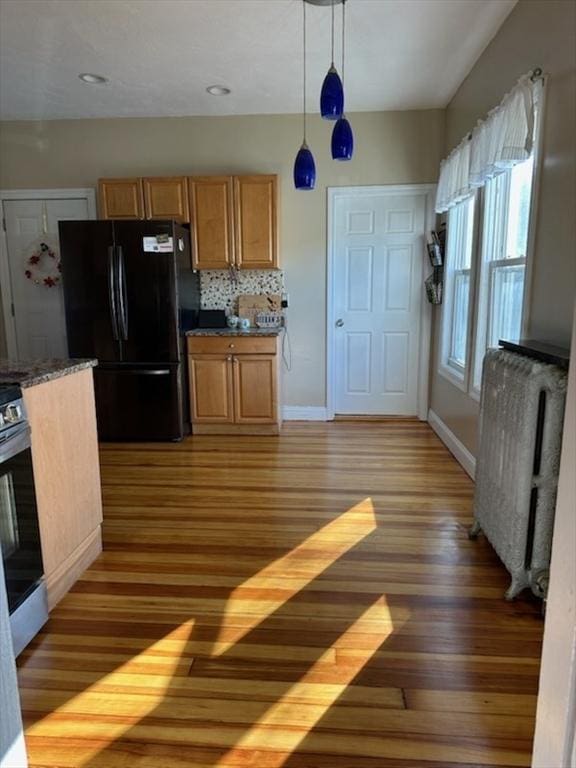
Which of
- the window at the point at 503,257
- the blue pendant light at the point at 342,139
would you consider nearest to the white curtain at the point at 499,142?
the window at the point at 503,257

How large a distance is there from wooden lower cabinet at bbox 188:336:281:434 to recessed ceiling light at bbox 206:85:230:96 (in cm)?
193

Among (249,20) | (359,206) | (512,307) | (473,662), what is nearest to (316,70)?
(249,20)

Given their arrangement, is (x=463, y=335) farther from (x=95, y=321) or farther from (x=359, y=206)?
(x=95, y=321)

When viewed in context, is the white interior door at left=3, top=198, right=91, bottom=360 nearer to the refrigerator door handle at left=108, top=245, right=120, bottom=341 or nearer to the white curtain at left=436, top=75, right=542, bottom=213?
the refrigerator door handle at left=108, top=245, right=120, bottom=341

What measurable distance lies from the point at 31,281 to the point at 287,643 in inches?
169

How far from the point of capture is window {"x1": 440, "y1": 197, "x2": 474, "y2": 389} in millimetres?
3684

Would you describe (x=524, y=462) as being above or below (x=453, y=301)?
below

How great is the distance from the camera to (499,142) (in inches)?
101

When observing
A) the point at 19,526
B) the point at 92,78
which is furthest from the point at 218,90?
the point at 19,526

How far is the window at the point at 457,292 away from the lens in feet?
12.1

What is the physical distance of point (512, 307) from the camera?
9.36 feet

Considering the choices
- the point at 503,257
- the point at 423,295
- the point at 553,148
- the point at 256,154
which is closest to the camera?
the point at 553,148

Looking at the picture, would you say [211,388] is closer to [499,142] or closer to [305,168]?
[305,168]

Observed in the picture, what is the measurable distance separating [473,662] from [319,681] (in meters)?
0.54
